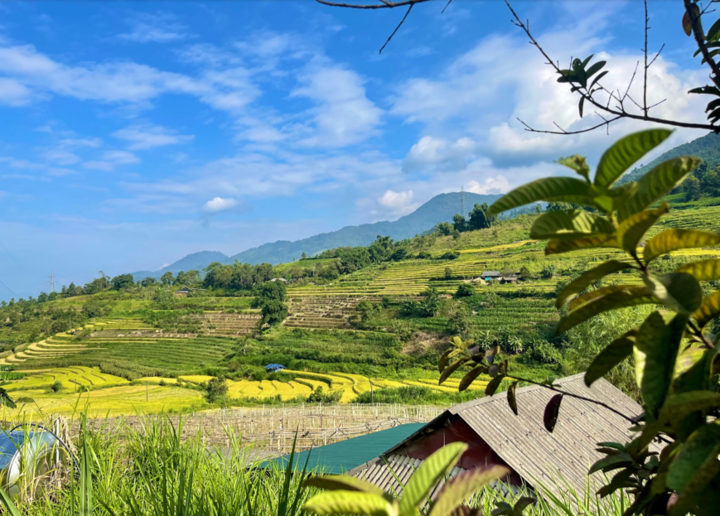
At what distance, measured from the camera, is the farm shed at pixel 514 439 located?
537 centimetres

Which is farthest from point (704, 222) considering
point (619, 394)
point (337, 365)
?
point (619, 394)

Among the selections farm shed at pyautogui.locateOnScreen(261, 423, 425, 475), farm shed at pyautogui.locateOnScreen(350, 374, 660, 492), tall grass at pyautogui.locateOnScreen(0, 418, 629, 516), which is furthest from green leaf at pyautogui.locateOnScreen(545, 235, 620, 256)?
farm shed at pyautogui.locateOnScreen(261, 423, 425, 475)

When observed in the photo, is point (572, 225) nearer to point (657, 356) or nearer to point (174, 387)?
point (657, 356)

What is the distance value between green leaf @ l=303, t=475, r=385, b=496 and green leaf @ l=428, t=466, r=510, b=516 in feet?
0.16

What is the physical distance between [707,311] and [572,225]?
207mm

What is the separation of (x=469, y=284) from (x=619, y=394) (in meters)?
37.6

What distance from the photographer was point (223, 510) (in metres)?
1.19

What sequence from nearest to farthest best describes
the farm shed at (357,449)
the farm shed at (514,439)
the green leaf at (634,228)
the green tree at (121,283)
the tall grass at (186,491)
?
the green leaf at (634,228)
the tall grass at (186,491)
the farm shed at (514,439)
the farm shed at (357,449)
the green tree at (121,283)

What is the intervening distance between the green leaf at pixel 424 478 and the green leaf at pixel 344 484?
0.07ft

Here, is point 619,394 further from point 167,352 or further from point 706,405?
point 167,352

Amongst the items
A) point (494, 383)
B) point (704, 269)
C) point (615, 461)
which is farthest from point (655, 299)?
point (494, 383)

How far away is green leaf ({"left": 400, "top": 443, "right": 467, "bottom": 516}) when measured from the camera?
1.08 feet

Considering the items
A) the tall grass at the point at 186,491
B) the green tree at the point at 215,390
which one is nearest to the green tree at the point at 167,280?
the green tree at the point at 215,390

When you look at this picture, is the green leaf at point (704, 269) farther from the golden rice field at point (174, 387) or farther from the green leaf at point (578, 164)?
the golden rice field at point (174, 387)
